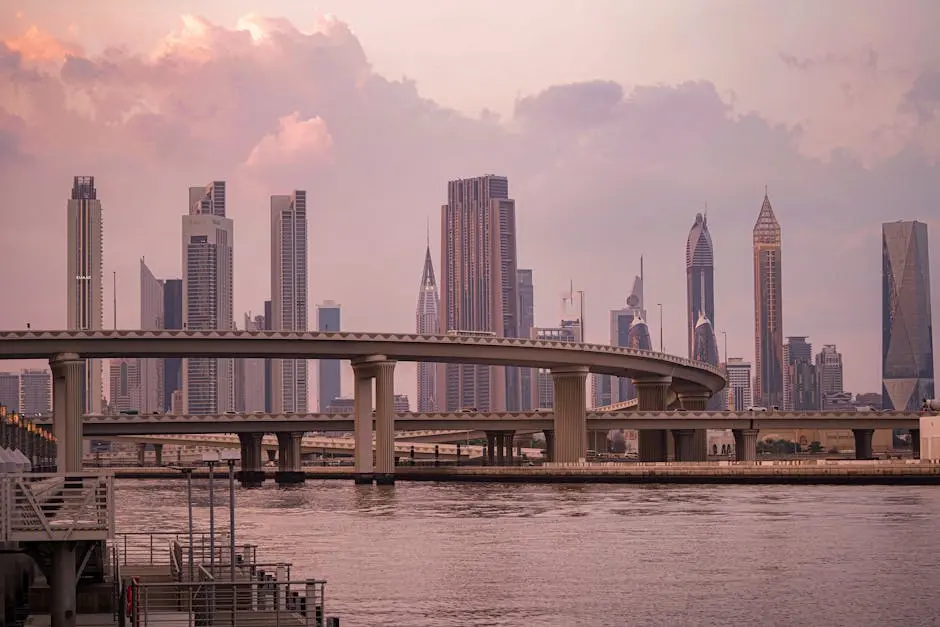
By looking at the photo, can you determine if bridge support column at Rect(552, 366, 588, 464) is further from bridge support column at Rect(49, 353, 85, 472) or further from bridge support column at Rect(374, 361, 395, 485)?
bridge support column at Rect(49, 353, 85, 472)

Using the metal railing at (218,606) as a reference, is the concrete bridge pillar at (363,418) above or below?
above

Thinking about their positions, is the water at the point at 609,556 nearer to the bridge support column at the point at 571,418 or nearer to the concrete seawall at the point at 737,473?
the concrete seawall at the point at 737,473

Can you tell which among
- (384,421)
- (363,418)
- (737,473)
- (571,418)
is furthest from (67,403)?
(737,473)

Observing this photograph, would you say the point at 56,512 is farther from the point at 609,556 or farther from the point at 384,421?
the point at 384,421

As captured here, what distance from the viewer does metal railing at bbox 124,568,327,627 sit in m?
38.9

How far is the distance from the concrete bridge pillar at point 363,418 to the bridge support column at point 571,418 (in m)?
23.9

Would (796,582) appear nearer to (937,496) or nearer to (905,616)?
(905,616)

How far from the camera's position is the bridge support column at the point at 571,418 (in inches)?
7318

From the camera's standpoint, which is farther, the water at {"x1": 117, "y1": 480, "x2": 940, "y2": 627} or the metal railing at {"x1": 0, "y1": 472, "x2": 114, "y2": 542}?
the water at {"x1": 117, "y1": 480, "x2": 940, "y2": 627}

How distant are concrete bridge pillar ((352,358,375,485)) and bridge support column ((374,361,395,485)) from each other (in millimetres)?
1360

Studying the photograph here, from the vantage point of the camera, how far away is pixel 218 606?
42.4 metres

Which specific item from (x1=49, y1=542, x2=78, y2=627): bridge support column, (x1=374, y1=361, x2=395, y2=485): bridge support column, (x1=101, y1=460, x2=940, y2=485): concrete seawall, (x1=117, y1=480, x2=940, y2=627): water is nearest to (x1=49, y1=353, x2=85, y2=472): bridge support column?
(x1=374, y1=361, x2=395, y2=485): bridge support column

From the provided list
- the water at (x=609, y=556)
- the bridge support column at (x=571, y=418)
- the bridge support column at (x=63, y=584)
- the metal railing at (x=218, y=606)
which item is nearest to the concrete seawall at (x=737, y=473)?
the bridge support column at (x=571, y=418)

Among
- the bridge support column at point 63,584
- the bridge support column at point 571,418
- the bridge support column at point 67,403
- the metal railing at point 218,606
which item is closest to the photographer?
the bridge support column at point 63,584
